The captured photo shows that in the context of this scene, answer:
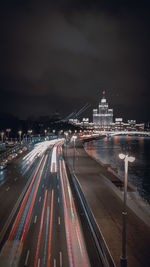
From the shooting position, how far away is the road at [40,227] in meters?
11.9

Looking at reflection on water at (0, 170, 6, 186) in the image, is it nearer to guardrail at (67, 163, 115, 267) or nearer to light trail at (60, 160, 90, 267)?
light trail at (60, 160, 90, 267)

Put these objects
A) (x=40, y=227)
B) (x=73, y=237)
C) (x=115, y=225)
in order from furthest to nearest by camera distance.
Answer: (x=115, y=225) → (x=40, y=227) → (x=73, y=237)

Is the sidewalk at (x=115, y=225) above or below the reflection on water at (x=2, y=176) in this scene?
below

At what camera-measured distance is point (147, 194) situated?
34.6 meters

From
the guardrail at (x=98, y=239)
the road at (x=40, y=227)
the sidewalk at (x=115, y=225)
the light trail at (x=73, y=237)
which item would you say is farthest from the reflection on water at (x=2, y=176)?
the guardrail at (x=98, y=239)

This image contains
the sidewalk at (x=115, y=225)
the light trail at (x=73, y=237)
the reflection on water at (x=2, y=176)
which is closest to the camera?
the light trail at (x=73, y=237)

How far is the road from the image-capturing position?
11898 mm

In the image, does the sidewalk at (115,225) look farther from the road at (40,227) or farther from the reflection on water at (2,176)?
the reflection on water at (2,176)

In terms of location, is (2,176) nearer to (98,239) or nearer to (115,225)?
(115,225)

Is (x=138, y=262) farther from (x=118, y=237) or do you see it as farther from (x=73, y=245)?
(x=73, y=245)

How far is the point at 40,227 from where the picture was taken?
50.4 ft

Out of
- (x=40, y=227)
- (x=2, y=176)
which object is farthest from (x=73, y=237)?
(x=2, y=176)

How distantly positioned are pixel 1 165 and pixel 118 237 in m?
27.4

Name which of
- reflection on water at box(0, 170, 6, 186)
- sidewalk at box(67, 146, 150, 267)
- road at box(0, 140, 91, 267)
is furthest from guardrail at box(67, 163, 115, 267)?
reflection on water at box(0, 170, 6, 186)
